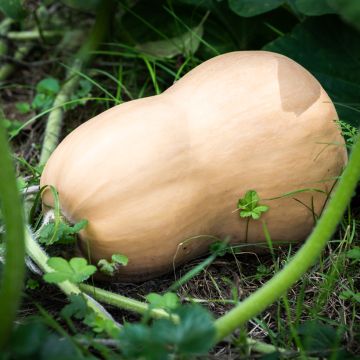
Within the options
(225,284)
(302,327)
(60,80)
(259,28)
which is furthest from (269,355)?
(60,80)

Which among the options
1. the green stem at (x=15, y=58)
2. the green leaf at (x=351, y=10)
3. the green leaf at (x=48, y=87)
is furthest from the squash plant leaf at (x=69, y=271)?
the green stem at (x=15, y=58)

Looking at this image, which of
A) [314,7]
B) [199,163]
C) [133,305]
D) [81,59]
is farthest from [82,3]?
[133,305]

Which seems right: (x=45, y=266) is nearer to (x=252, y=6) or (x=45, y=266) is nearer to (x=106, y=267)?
(x=106, y=267)

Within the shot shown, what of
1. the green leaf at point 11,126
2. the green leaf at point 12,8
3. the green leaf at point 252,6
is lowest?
the green leaf at point 11,126

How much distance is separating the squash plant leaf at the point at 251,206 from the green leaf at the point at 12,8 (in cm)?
90

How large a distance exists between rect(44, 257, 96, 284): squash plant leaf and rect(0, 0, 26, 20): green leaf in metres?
0.92

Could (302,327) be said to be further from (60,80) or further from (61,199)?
(60,80)

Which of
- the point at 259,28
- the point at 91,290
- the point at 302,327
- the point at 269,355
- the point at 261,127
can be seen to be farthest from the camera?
the point at 259,28

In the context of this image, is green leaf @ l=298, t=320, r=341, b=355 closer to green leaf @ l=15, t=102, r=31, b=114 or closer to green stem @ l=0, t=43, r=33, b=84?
green leaf @ l=15, t=102, r=31, b=114

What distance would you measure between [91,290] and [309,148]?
0.54m

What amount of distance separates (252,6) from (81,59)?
572 mm

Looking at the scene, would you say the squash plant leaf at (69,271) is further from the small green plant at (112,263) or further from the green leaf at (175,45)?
Result: the green leaf at (175,45)

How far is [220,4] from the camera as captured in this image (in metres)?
1.91

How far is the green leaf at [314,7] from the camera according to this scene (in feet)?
5.34
